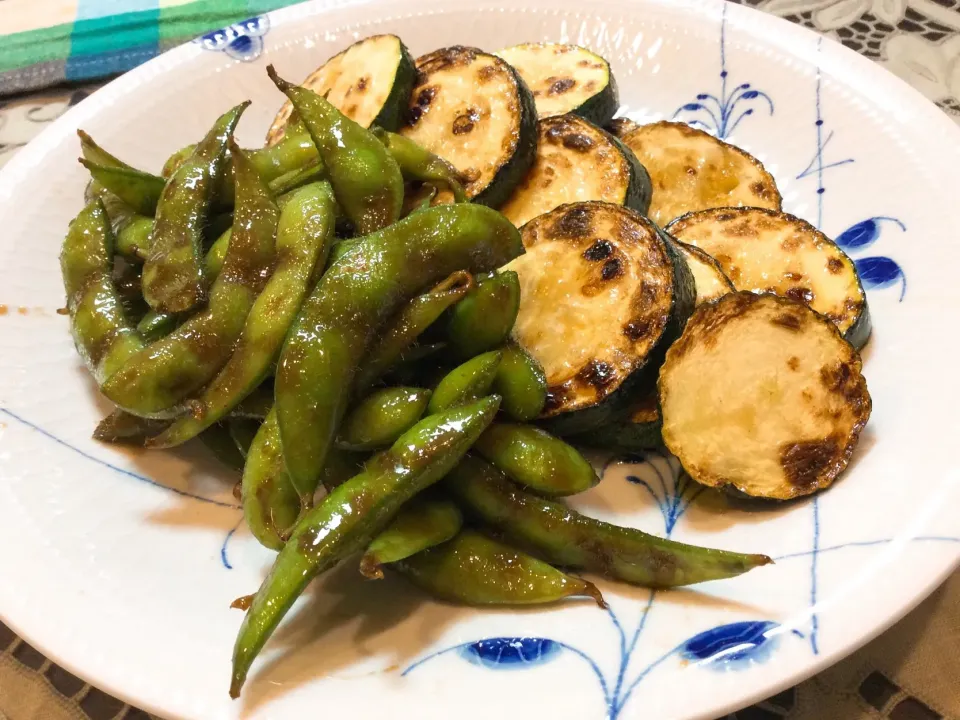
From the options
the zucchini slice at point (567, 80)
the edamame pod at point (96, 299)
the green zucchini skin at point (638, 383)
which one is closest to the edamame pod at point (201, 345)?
the edamame pod at point (96, 299)

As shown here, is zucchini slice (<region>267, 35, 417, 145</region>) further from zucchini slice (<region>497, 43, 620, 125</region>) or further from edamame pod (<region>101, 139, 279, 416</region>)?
edamame pod (<region>101, 139, 279, 416</region>)

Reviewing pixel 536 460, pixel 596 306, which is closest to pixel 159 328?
pixel 536 460

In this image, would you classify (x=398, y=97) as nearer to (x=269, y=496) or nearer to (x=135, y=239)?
(x=135, y=239)

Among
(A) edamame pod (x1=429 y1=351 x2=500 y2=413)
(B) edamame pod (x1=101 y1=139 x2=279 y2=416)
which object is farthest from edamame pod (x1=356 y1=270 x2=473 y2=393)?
(B) edamame pod (x1=101 y1=139 x2=279 y2=416)

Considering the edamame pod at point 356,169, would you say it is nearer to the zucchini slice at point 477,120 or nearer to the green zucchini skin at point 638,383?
the zucchini slice at point 477,120

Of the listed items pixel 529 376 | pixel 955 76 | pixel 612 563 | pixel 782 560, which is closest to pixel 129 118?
pixel 529 376
